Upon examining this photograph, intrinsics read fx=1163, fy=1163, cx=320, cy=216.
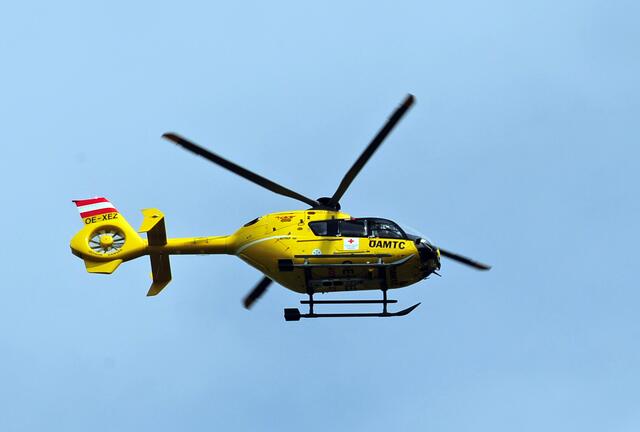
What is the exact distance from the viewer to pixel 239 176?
2664cm

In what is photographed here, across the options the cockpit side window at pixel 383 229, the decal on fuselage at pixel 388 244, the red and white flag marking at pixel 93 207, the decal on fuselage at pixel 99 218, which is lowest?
the decal on fuselage at pixel 388 244

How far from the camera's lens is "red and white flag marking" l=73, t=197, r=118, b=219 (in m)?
29.4

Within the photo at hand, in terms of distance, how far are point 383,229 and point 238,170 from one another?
144 inches

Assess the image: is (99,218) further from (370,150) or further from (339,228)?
(370,150)

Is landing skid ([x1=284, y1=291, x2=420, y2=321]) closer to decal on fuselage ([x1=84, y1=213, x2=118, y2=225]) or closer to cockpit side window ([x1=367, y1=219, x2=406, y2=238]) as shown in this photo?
cockpit side window ([x1=367, y1=219, x2=406, y2=238])

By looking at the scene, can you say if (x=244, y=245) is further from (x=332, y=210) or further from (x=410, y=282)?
(x=410, y=282)

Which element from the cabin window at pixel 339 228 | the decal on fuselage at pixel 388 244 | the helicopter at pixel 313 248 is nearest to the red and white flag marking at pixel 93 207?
the helicopter at pixel 313 248

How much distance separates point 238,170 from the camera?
26438 mm

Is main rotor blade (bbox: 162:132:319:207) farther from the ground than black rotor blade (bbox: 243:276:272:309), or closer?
farther from the ground

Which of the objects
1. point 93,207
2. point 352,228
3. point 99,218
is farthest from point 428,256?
point 93,207

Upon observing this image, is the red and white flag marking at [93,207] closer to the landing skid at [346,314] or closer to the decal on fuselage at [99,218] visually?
the decal on fuselage at [99,218]

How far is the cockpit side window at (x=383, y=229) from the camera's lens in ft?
88.7

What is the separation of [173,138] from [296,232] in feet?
12.5

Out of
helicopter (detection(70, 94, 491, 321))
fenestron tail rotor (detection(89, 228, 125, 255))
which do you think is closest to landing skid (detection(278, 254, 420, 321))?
helicopter (detection(70, 94, 491, 321))
